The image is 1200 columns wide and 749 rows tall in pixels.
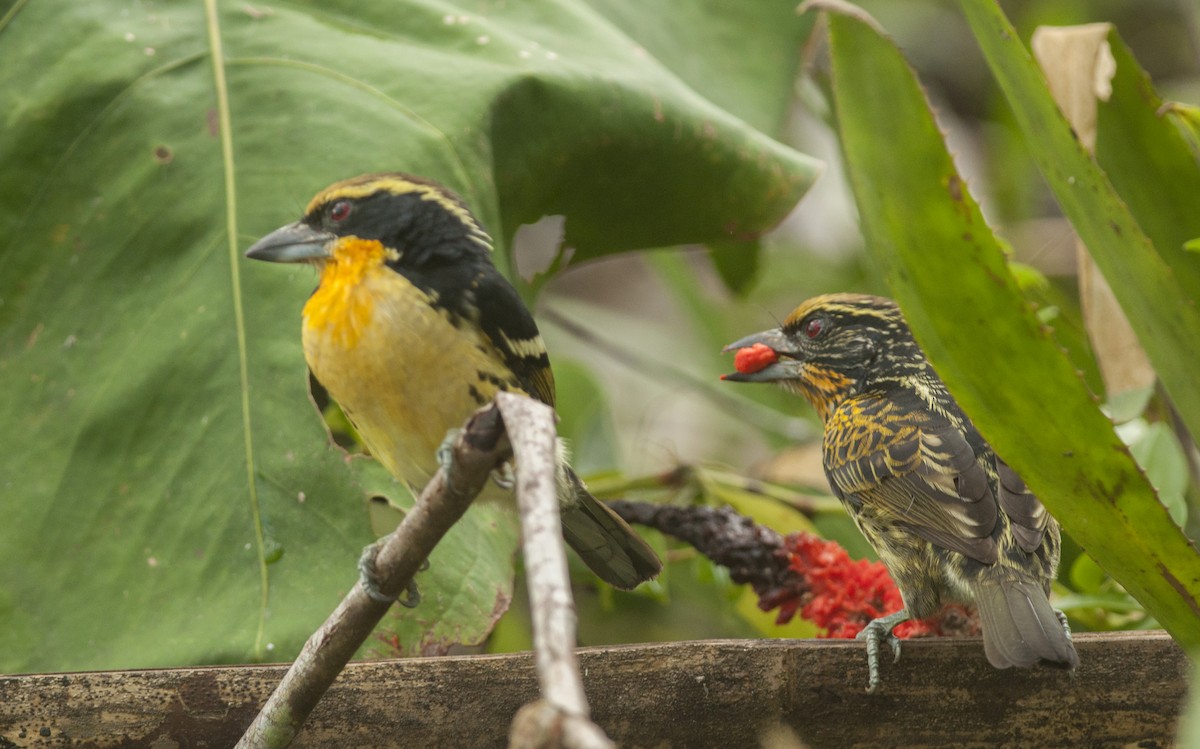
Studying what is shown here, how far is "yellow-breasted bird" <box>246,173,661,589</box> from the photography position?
72.5 inches

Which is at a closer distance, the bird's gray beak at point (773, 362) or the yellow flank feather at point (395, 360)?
the yellow flank feather at point (395, 360)

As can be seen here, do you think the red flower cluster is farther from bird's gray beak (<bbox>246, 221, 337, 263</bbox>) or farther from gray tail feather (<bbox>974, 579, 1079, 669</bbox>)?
bird's gray beak (<bbox>246, 221, 337, 263</bbox>)

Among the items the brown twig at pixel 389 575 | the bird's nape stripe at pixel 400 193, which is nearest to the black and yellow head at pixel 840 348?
the bird's nape stripe at pixel 400 193

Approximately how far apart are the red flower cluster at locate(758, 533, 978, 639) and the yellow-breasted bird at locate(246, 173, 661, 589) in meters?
0.39

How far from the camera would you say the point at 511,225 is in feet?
8.96

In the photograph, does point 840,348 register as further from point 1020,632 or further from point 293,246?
point 293,246

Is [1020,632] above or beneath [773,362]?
above

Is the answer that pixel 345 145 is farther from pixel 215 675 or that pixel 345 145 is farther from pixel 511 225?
pixel 215 675

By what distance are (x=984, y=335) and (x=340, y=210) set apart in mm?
984

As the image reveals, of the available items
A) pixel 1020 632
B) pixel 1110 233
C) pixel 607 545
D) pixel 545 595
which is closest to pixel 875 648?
pixel 1020 632

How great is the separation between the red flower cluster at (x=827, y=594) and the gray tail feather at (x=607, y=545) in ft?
1.23

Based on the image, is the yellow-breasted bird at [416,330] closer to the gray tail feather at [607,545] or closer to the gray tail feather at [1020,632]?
the gray tail feather at [607,545]

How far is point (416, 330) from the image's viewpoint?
1849 millimetres

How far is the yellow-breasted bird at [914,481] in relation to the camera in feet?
6.45
